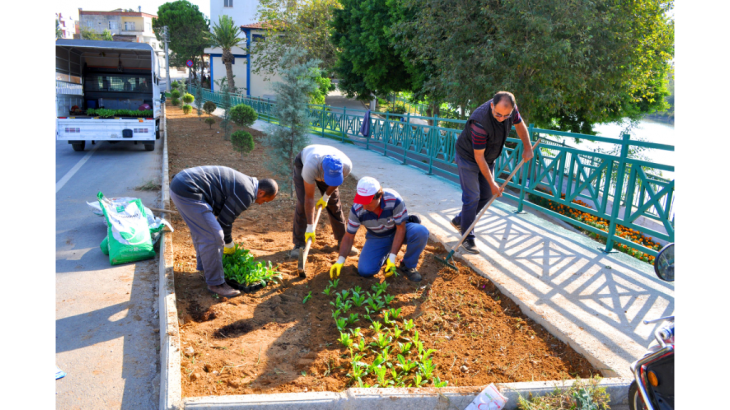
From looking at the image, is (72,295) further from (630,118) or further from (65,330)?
(630,118)

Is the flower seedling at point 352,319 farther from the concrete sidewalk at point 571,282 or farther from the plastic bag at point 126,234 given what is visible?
the plastic bag at point 126,234

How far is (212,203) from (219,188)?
162 millimetres

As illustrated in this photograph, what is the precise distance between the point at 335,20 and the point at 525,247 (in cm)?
1930

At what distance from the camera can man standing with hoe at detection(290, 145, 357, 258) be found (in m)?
4.41

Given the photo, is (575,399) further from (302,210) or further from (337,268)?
(302,210)

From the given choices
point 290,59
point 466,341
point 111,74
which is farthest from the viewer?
point 111,74

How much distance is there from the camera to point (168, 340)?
3287 mm

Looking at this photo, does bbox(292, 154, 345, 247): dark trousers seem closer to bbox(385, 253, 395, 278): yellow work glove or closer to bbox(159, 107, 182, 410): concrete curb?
bbox(385, 253, 395, 278): yellow work glove

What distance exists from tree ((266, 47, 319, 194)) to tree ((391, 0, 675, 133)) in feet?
20.1

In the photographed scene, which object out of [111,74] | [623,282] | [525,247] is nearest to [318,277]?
[525,247]

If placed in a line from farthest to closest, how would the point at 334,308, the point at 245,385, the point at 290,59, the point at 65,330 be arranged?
the point at 290,59
the point at 334,308
the point at 65,330
the point at 245,385

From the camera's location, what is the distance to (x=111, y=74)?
47.5 ft

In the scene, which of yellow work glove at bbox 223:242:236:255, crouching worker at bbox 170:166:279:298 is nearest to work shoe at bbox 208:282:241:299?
crouching worker at bbox 170:166:279:298

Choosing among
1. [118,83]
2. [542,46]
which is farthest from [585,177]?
[118,83]
